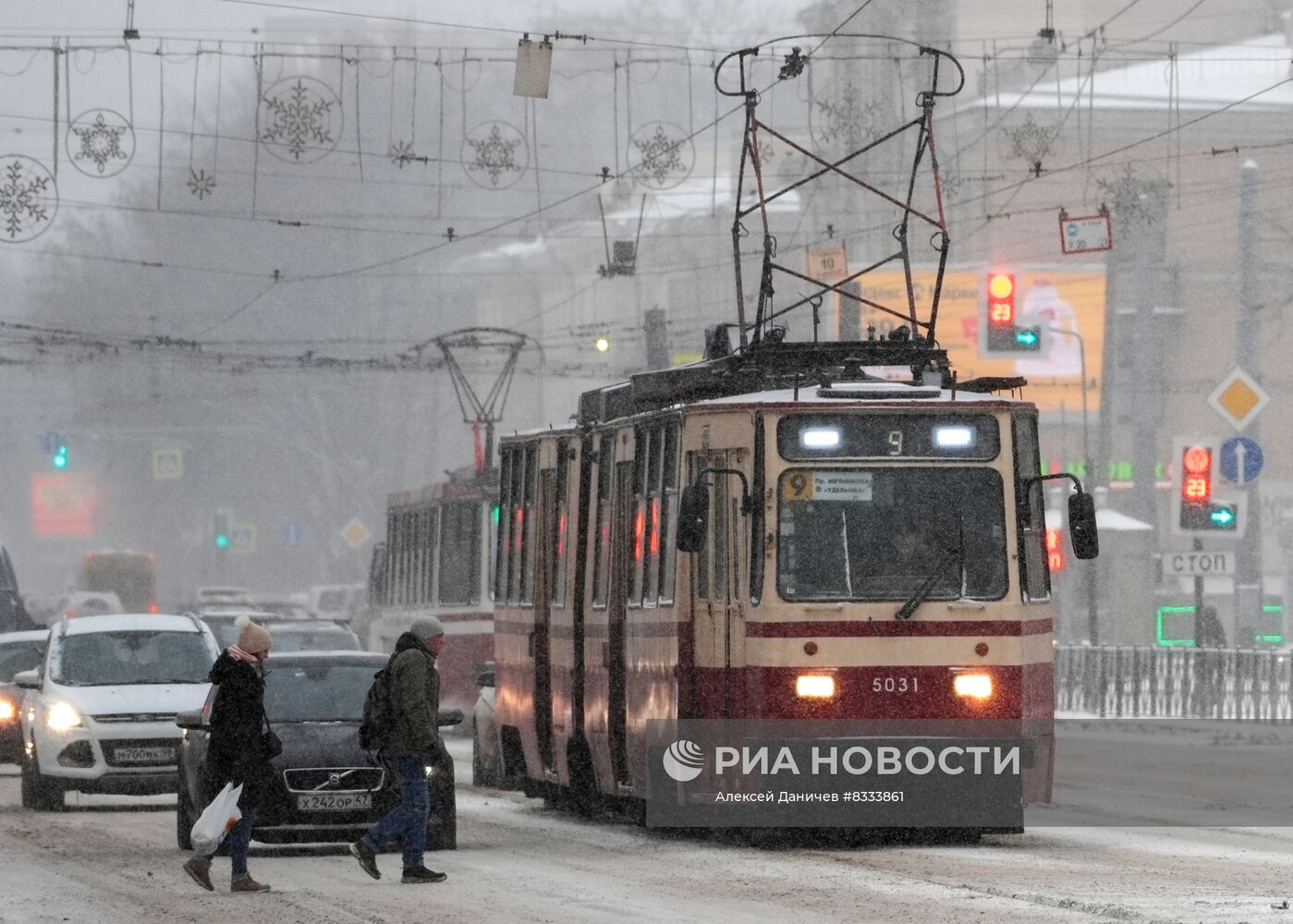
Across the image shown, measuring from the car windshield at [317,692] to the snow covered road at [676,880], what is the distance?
833 millimetres

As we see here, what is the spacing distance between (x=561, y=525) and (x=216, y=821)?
6.51 metres

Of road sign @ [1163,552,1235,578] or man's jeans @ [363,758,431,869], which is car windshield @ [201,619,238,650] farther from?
man's jeans @ [363,758,431,869]

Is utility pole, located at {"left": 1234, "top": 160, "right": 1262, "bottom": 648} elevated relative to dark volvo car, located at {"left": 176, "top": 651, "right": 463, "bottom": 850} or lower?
elevated

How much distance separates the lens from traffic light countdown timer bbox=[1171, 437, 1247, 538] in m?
33.4

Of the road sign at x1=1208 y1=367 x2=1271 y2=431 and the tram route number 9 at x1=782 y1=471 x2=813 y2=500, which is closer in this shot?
the tram route number 9 at x1=782 y1=471 x2=813 y2=500

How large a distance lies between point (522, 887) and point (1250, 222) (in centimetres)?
2865

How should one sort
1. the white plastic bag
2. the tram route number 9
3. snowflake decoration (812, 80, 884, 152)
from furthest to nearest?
1. snowflake decoration (812, 80, 884, 152)
2. the tram route number 9
3. the white plastic bag

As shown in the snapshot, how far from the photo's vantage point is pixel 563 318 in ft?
316

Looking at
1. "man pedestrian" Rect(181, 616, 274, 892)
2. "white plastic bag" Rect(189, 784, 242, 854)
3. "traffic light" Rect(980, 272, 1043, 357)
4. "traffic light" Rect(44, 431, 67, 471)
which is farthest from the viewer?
"traffic light" Rect(44, 431, 67, 471)

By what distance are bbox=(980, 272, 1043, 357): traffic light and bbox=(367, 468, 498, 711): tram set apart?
6609 millimetres

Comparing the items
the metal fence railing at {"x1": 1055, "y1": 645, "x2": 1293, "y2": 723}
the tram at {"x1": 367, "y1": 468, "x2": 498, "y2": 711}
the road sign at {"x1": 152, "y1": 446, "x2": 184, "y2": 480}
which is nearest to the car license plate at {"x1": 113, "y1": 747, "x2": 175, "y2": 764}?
the tram at {"x1": 367, "y1": 468, "x2": 498, "y2": 711}

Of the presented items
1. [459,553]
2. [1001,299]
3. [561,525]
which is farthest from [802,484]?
[1001,299]

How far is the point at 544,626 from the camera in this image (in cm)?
2158

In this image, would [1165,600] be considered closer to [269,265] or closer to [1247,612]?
[1247,612]
